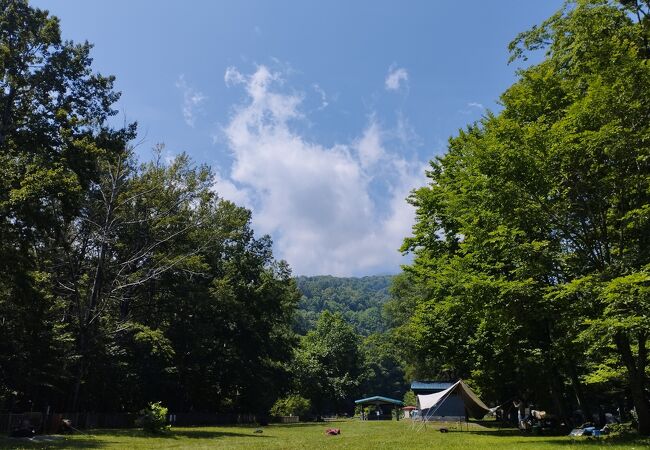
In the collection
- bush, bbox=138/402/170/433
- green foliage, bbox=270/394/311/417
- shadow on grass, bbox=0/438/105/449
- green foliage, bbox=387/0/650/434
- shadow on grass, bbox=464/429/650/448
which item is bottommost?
shadow on grass, bbox=464/429/650/448

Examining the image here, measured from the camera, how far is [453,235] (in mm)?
29219

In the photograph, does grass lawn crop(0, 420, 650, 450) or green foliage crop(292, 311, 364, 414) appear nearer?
grass lawn crop(0, 420, 650, 450)

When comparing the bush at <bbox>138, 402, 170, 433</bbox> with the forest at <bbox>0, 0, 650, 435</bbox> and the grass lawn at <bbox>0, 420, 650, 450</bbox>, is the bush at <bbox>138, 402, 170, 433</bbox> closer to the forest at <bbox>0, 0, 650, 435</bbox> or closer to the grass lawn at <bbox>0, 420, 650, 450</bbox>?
the grass lawn at <bbox>0, 420, 650, 450</bbox>

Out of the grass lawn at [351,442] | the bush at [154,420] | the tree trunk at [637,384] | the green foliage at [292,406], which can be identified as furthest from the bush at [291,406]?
the tree trunk at [637,384]

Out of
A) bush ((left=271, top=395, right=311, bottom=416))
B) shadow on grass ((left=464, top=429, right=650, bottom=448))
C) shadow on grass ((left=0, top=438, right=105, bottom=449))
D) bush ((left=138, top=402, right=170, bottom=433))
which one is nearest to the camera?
shadow on grass ((left=464, top=429, right=650, bottom=448))

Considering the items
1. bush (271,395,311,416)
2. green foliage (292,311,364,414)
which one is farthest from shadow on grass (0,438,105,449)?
green foliage (292,311,364,414)

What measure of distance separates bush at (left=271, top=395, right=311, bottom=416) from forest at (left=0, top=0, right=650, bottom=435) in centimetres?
2565

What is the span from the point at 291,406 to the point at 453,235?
174 ft

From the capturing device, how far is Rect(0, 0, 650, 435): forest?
17.7 meters

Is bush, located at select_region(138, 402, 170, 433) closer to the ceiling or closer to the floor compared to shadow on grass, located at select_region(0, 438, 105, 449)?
closer to the ceiling

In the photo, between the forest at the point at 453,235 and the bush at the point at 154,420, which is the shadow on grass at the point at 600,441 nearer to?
the forest at the point at 453,235

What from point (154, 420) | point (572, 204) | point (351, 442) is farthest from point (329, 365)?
point (572, 204)

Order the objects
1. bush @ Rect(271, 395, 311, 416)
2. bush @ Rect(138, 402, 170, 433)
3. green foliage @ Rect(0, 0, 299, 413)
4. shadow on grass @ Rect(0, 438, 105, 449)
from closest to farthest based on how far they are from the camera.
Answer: shadow on grass @ Rect(0, 438, 105, 449)
green foliage @ Rect(0, 0, 299, 413)
bush @ Rect(138, 402, 170, 433)
bush @ Rect(271, 395, 311, 416)

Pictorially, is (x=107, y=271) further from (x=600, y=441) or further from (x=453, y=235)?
(x=600, y=441)
